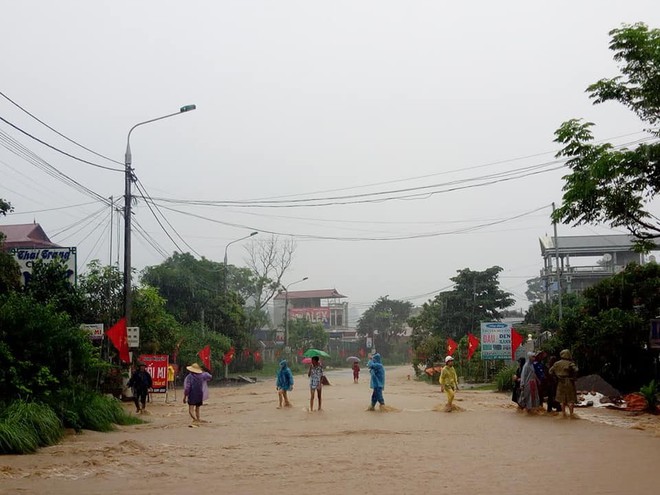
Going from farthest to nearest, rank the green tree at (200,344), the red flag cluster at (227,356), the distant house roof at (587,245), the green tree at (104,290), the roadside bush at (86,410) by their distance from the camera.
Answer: the distant house roof at (587,245) → the red flag cluster at (227,356) → the green tree at (200,344) → the green tree at (104,290) → the roadside bush at (86,410)

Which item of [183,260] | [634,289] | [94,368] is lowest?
[94,368]

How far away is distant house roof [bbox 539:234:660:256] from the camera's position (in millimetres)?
55938

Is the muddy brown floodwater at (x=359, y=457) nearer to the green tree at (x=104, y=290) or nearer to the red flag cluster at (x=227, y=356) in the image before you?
the green tree at (x=104, y=290)

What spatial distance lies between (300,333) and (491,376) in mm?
41641

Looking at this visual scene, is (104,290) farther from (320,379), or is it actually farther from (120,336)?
(320,379)

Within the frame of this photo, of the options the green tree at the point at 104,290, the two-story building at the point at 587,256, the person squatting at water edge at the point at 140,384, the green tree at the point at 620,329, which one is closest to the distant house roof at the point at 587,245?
the two-story building at the point at 587,256

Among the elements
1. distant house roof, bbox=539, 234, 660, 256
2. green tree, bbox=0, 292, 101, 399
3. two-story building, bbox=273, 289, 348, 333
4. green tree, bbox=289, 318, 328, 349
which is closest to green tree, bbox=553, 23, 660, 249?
green tree, bbox=0, 292, 101, 399

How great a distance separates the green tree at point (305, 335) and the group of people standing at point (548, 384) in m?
57.9

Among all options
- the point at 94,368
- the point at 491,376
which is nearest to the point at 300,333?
the point at 491,376

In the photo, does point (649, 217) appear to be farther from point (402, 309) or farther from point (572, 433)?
point (402, 309)

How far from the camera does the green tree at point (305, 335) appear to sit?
77312 mm

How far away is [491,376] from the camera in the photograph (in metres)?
37.4

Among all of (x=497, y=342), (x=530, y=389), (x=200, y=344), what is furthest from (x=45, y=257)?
(x=200, y=344)

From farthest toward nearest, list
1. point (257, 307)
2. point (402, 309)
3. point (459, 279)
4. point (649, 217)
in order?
point (402, 309)
point (257, 307)
point (459, 279)
point (649, 217)
